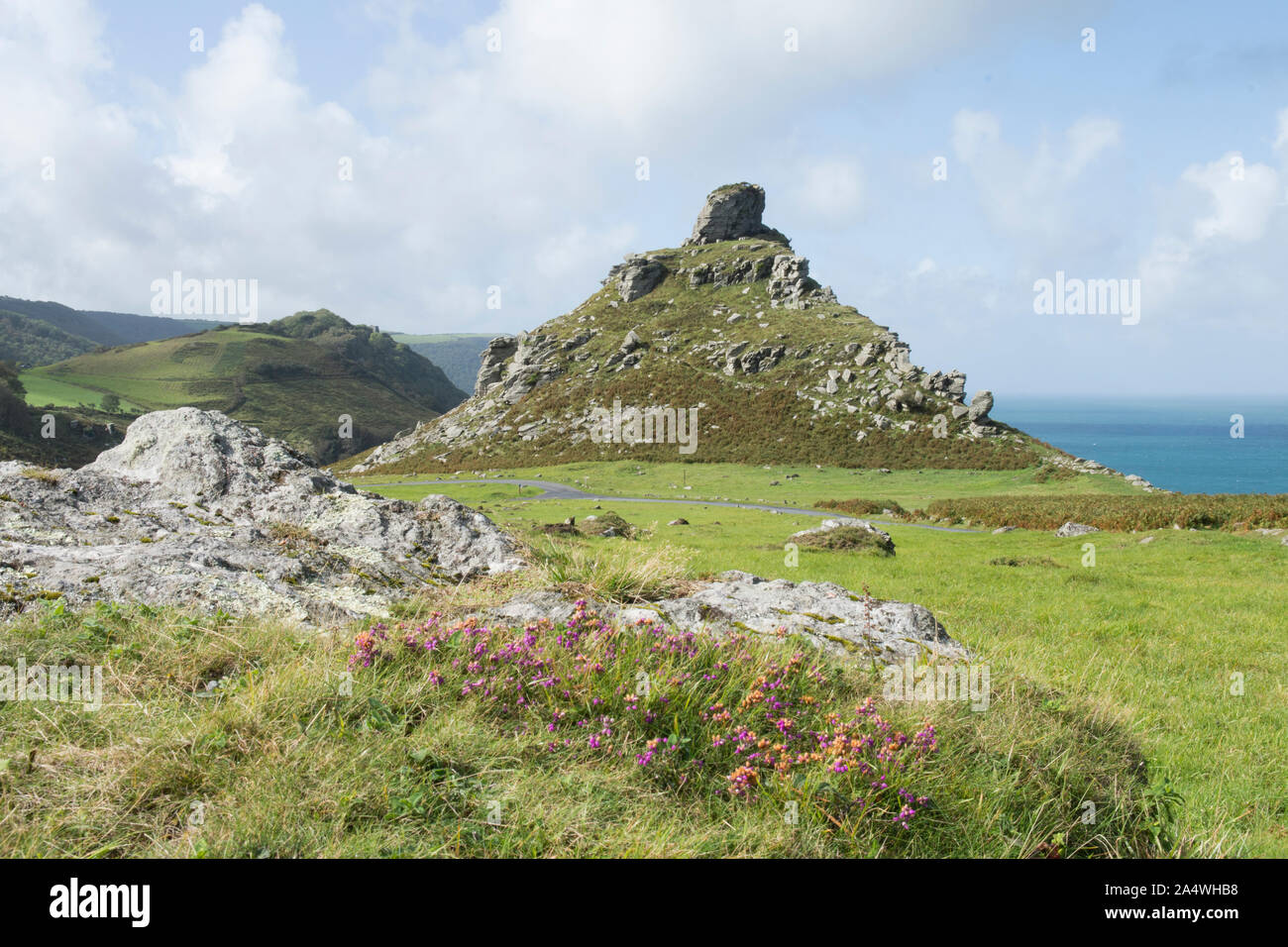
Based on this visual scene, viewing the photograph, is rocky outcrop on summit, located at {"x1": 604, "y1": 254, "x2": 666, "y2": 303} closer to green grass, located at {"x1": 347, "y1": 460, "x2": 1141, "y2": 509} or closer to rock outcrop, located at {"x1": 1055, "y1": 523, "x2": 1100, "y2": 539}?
green grass, located at {"x1": 347, "y1": 460, "x2": 1141, "y2": 509}

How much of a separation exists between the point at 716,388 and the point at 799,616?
88.2 meters

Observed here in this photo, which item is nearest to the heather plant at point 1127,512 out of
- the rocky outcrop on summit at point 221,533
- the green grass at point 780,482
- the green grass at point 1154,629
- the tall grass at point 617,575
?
the green grass at point 1154,629

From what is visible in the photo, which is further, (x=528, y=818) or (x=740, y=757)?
(x=740, y=757)

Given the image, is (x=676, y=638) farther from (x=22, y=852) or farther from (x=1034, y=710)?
(x=22, y=852)

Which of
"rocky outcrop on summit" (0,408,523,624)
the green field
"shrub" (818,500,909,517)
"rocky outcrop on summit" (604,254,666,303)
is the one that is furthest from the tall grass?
"rocky outcrop on summit" (604,254,666,303)

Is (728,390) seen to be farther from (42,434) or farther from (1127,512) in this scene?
(42,434)

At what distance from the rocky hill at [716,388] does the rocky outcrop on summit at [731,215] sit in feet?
26.5

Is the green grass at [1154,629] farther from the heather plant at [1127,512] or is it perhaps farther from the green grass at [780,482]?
the green grass at [780,482]

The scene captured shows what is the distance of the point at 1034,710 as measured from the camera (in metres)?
4.64

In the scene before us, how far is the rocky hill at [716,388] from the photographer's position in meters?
78.0

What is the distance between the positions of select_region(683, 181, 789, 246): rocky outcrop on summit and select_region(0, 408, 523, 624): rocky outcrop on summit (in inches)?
5621

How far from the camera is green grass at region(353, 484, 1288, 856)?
17.5 ft
